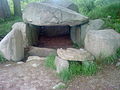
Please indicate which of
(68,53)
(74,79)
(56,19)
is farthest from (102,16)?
(74,79)

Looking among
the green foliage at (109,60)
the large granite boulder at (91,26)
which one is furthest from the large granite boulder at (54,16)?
the green foliage at (109,60)

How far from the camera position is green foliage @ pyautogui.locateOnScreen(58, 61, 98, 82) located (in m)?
4.52

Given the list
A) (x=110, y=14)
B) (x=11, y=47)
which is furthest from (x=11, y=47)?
(x=110, y=14)

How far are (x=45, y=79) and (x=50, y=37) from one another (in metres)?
3.90

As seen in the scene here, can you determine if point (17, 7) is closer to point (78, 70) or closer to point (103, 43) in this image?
point (103, 43)

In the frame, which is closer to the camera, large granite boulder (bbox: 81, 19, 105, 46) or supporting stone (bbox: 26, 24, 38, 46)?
large granite boulder (bbox: 81, 19, 105, 46)

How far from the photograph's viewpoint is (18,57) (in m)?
5.84

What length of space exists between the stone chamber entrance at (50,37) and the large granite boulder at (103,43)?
6.48ft

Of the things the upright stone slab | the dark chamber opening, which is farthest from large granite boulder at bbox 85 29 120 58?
the dark chamber opening

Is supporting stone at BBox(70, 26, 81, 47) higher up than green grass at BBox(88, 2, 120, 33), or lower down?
lower down

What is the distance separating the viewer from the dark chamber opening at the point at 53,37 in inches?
296

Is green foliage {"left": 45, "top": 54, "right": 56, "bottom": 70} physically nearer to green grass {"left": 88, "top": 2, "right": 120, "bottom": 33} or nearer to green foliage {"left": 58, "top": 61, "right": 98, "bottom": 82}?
green foliage {"left": 58, "top": 61, "right": 98, "bottom": 82}

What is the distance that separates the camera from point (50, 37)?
8406mm

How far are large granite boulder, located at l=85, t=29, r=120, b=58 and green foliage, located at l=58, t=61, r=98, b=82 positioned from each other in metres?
0.42
